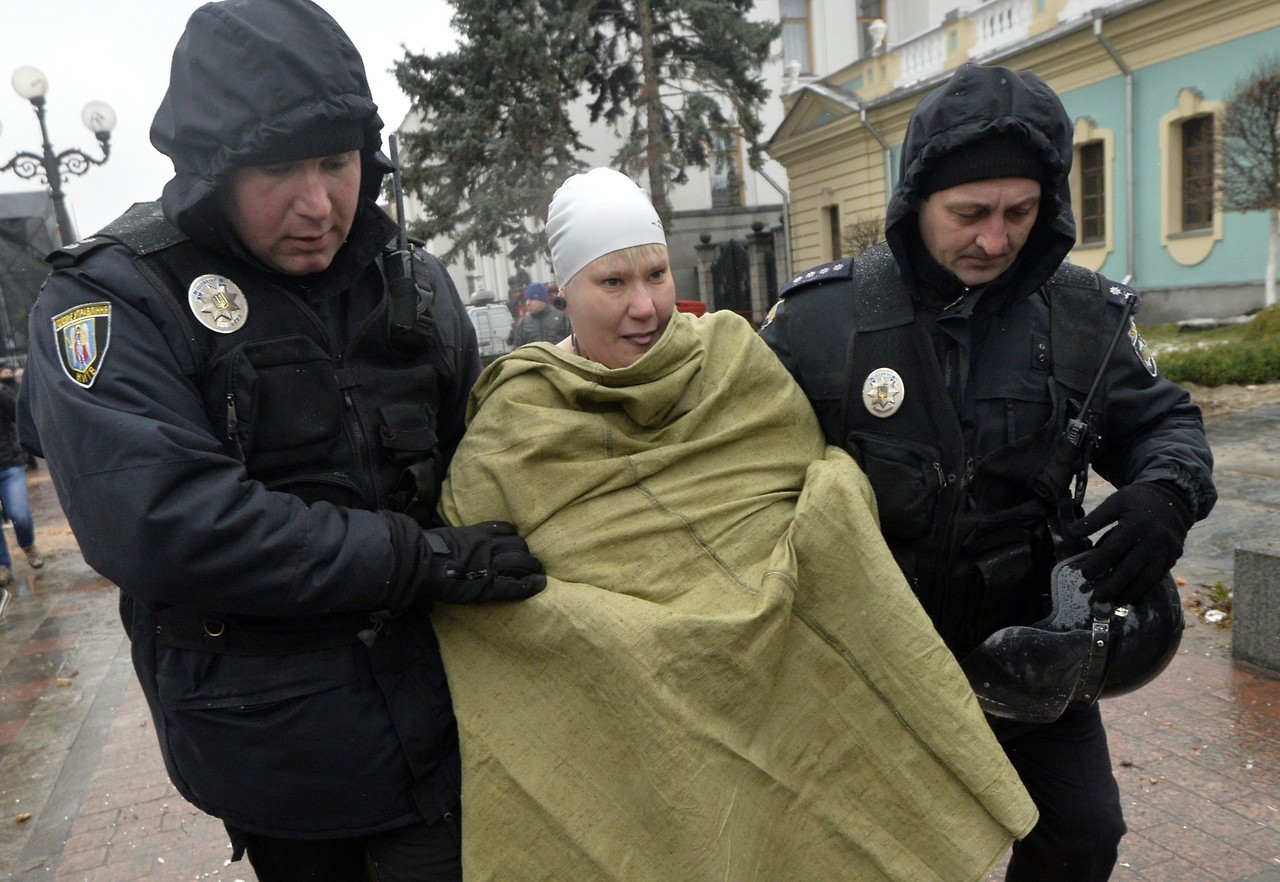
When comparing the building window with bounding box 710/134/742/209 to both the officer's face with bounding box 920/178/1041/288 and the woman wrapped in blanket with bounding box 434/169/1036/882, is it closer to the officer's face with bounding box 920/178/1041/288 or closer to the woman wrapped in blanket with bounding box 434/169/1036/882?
the officer's face with bounding box 920/178/1041/288

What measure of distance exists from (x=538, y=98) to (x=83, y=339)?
22.0 meters

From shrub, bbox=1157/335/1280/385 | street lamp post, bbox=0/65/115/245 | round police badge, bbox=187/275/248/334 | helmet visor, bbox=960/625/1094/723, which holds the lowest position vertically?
shrub, bbox=1157/335/1280/385

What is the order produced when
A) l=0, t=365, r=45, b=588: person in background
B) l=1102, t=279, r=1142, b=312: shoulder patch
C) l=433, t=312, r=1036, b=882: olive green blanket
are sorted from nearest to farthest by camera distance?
l=433, t=312, r=1036, b=882: olive green blanket, l=1102, t=279, r=1142, b=312: shoulder patch, l=0, t=365, r=45, b=588: person in background

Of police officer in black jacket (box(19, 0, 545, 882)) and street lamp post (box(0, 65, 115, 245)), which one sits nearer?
police officer in black jacket (box(19, 0, 545, 882))

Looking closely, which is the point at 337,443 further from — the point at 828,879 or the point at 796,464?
the point at 828,879

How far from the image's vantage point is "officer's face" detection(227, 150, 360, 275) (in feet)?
5.59

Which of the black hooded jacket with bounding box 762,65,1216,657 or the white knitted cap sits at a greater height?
the white knitted cap

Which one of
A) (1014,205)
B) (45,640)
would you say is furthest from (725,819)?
(45,640)

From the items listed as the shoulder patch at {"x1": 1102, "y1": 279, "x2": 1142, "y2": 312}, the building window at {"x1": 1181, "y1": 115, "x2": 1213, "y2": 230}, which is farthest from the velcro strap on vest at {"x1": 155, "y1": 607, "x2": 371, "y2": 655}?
the building window at {"x1": 1181, "y1": 115, "x2": 1213, "y2": 230}

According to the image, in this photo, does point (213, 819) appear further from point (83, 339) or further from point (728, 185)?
point (728, 185)

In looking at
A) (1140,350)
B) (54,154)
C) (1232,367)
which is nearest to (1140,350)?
(1140,350)

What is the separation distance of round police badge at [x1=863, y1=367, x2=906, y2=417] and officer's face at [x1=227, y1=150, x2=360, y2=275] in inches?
44.3

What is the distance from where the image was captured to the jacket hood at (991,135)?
2.05m

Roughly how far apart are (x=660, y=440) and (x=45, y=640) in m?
6.55
